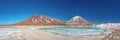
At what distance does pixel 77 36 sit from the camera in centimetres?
1501

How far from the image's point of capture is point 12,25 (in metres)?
19.7

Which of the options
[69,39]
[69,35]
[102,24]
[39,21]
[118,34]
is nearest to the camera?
[118,34]

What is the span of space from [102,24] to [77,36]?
117 inches

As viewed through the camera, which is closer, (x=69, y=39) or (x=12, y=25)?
(x=69, y=39)

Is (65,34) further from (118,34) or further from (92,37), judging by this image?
(118,34)

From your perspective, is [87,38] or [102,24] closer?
[87,38]

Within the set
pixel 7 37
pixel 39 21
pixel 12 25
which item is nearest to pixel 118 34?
pixel 7 37

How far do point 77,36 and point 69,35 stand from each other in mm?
512

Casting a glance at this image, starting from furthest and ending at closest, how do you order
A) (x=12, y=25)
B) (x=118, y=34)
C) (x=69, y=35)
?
(x=12, y=25) → (x=69, y=35) → (x=118, y=34)

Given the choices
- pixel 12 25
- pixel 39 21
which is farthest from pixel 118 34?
pixel 39 21

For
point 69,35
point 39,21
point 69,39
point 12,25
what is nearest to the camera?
point 69,39

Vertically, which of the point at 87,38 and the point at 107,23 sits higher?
the point at 107,23

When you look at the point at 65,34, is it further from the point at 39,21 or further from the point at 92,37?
the point at 39,21

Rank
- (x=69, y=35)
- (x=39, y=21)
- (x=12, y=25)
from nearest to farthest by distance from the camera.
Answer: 1. (x=69, y=35)
2. (x=12, y=25)
3. (x=39, y=21)
